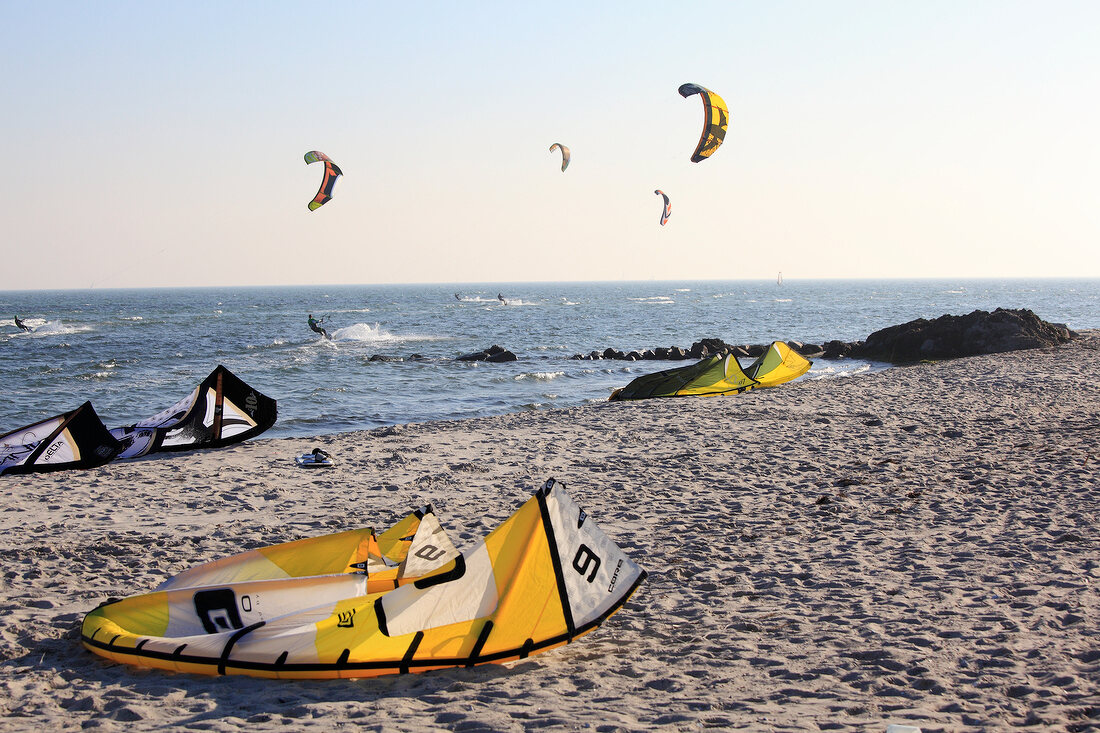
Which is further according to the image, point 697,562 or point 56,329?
point 56,329

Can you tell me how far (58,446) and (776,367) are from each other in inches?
538

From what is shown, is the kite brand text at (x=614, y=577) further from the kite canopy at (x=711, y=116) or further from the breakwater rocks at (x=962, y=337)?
the breakwater rocks at (x=962, y=337)

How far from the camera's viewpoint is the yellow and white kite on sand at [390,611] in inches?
174

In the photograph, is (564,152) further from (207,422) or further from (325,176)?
(207,422)

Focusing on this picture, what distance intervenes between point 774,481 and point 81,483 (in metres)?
8.11

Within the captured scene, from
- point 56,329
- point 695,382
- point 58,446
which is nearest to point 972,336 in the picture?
point 695,382

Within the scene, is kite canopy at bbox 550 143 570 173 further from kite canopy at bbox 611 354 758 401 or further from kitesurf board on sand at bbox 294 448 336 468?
kitesurf board on sand at bbox 294 448 336 468

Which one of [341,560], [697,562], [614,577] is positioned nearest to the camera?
[614,577]

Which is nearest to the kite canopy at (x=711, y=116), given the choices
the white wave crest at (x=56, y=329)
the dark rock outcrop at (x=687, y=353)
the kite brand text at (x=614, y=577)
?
the kite brand text at (x=614, y=577)

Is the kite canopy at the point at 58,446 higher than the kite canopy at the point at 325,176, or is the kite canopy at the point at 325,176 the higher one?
the kite canopy at the point at 325,176

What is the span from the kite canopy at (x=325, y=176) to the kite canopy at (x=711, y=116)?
8.65m

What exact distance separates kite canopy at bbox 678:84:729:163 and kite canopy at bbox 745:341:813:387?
15.6ft

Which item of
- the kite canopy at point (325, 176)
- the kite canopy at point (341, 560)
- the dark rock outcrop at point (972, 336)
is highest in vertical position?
the kite canopy at point (325, 176)

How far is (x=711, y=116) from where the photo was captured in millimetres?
15680
